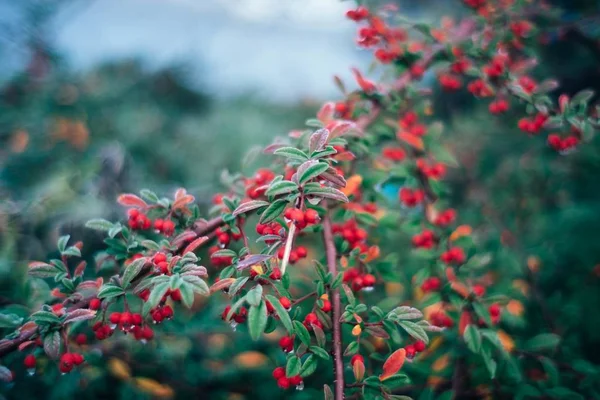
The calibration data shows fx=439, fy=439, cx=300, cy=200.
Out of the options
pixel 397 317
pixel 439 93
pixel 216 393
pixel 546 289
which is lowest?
pixel 546 289

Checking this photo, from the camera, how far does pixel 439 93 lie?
3.54 m

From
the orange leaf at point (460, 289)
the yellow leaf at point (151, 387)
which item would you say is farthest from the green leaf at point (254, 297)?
the yellow leaf at point (151, 387)

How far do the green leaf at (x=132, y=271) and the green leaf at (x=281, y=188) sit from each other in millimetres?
325

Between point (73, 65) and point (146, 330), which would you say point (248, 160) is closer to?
point (146, 330)

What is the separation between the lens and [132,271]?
3.16 ft

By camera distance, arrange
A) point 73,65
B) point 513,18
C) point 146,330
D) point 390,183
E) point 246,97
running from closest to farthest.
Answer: point 146,330 → point 390,183 → point 513,18 → point 73,65 → point 246,97

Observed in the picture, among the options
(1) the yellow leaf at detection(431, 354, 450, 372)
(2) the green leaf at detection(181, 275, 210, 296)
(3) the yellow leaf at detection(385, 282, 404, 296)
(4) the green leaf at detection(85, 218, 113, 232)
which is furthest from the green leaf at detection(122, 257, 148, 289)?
(3) the yellow leaf at detection(385, 282, 404, 296)

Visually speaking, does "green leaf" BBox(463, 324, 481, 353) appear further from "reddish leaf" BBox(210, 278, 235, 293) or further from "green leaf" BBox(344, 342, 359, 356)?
"reddish leaf" BBox(210, 278, 235, 293)

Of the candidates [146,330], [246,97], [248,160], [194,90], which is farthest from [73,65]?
[146,330]

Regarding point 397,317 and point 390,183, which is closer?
point 397,317

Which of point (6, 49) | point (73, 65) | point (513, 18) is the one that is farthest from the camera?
point (73, 65)

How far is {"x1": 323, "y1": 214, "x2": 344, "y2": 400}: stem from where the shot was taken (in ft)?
3.01

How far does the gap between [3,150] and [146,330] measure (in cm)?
196

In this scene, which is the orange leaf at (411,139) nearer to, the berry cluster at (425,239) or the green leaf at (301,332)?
the berry cluster at (425,239)
